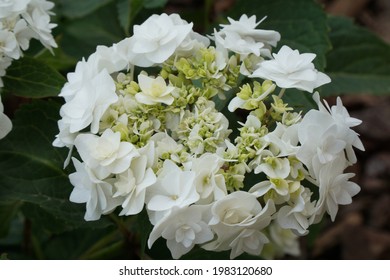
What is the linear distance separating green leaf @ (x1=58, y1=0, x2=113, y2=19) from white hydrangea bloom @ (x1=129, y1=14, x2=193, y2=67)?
1.95ft

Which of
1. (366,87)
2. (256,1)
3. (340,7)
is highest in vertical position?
(256,1)

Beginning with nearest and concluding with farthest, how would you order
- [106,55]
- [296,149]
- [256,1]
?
[296,149]
[106,55]
[256,1]

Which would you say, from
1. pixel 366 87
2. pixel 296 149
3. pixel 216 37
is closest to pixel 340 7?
pixel 366 87

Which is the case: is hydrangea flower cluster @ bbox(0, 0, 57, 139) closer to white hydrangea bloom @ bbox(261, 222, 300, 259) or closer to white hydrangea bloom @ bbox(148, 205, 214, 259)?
white hydrangea bloom @ bbox(148, 205, 214, 259)

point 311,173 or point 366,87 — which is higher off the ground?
point 311,173

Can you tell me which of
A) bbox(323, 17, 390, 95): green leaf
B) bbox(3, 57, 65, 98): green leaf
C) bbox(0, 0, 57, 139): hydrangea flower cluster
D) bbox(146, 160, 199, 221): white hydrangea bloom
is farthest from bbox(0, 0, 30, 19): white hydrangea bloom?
bbox(323, 17, 390, 95): green leaf

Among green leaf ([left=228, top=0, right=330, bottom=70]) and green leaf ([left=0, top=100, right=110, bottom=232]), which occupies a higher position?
green leaf ([left=228, top=0, right=330, bottom=70])

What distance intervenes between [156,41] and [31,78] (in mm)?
349

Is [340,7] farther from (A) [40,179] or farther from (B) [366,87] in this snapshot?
(A) [40,179]

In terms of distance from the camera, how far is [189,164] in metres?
1.02

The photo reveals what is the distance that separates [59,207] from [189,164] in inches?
15.4

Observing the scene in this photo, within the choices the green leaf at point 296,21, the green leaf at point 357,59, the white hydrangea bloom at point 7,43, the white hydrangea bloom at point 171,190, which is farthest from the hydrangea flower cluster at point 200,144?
the green leaf at point 357,59

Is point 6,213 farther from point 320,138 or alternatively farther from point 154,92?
point 320,138

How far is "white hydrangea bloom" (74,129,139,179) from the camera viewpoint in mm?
1021
